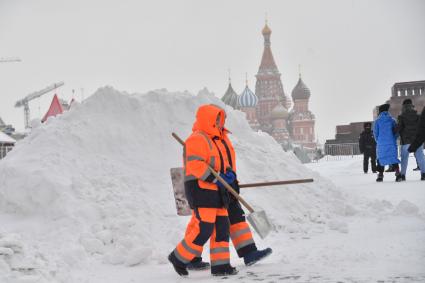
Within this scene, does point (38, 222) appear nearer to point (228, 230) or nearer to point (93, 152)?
point (93, 152)

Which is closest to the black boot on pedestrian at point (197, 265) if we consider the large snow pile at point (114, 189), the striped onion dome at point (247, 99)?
the large snow pile at point (114, 189)

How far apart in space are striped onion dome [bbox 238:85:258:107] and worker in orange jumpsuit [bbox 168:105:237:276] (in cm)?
8098

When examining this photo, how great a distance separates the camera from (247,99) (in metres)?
85.6

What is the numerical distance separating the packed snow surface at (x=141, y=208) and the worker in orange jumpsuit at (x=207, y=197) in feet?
0.72

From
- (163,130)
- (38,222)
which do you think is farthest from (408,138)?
(38,222)

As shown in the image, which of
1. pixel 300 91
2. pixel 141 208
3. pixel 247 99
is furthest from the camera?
pixel 300 91

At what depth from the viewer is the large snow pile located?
561 centimetres

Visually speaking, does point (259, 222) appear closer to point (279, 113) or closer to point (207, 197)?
point (207, 197)

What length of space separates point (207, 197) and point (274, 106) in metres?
85.1

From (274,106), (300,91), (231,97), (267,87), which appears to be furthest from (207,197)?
(267,87)

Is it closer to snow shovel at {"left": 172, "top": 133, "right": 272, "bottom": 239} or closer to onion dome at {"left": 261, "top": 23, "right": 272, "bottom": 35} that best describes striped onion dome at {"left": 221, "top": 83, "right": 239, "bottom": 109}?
onion dome at {"left": 261, "top": 23, "right": 272, "bottom": 35}

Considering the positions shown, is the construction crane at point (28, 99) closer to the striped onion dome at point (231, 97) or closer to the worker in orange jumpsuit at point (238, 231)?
the striped onion dome at point (231, 97)

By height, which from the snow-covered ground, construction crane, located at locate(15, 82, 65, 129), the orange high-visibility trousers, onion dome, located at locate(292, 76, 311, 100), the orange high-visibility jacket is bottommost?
the snow-covered ground

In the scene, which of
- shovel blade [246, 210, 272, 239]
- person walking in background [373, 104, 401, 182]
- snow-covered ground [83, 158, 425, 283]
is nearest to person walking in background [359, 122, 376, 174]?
person walking in background [373, 104, 401, 182]
